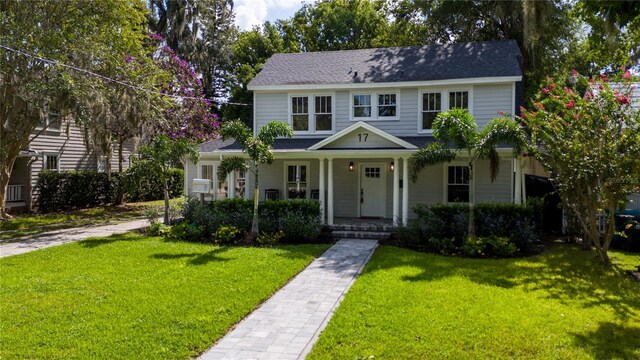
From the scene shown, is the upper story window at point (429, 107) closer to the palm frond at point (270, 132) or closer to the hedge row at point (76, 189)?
the palm frond at point (270, 132)

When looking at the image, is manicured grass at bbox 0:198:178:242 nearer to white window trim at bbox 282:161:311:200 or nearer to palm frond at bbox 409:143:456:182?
white window trim at bbox 282:161:311:200

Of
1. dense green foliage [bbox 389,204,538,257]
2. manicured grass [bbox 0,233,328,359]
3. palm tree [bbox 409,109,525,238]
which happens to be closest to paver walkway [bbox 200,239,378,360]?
manicured grass [bbox 0,233,328,359]

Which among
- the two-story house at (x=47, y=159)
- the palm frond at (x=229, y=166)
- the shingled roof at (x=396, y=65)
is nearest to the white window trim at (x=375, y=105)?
the shingled roof at (x=396, y=65)

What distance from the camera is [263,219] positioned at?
13391 mm

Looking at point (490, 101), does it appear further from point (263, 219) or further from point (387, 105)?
point (263, 219)

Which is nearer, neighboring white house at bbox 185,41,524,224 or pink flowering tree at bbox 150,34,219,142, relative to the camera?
neighboring white house at bbox 185,41,524,224

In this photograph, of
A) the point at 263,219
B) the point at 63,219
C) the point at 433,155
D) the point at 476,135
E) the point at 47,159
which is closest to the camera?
the point at 476,135

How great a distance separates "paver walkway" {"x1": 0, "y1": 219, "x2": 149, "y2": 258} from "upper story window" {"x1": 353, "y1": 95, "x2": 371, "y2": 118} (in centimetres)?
874

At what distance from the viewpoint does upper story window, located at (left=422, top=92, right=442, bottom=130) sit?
16.0 metres

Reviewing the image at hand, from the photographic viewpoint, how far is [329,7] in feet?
107

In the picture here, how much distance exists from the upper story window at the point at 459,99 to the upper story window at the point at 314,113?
4.31 metres

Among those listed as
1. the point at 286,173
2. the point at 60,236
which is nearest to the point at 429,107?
the point at 286,173

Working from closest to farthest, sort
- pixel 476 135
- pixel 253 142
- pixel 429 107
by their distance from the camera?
pixel 476 135, pixel 253 142, pixel 429 107

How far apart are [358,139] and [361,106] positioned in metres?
2.49
